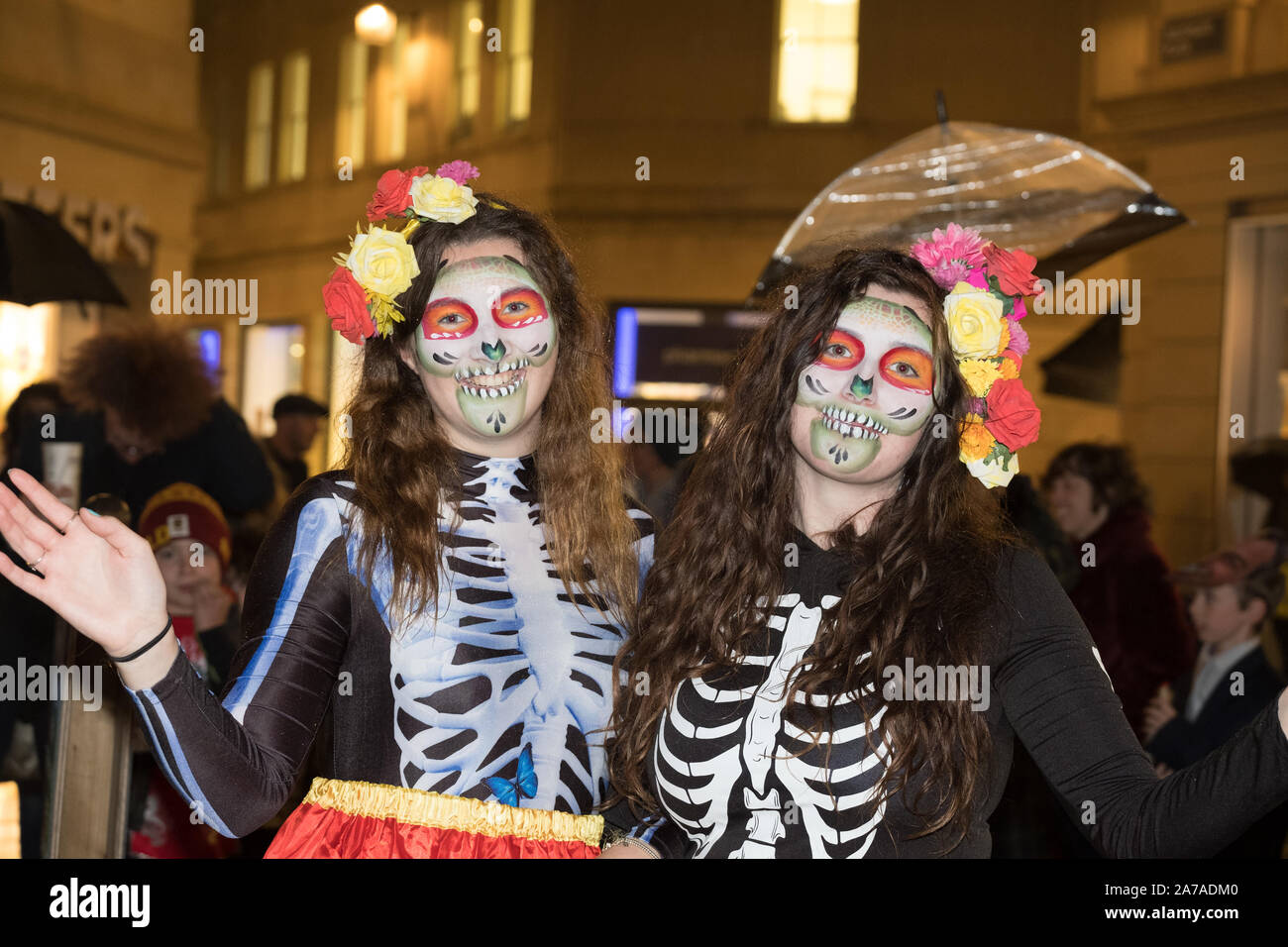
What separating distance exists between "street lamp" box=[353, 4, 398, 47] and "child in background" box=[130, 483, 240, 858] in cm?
716

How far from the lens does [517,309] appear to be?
2281 mm

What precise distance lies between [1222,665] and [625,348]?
19.8 ft

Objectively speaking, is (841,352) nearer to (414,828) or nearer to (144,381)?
(414,828)

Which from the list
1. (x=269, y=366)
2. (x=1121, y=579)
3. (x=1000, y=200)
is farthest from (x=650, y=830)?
(x=269, y=366)

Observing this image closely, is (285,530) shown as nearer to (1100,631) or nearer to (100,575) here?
(100,575)

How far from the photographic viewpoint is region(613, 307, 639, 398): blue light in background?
9.54 metres

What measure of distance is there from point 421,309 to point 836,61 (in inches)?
326

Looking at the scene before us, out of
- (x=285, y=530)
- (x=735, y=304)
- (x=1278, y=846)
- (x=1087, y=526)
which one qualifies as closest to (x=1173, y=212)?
(x=1087, y=526)

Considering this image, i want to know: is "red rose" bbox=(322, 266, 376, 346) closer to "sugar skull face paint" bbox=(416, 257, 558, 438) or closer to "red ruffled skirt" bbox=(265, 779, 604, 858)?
"sugar skull face paint" bbox=(416, 257, 558, 438)

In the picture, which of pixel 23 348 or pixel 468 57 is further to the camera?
pixel 468 57

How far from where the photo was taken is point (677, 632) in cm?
216

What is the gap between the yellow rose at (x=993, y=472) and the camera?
218 cm

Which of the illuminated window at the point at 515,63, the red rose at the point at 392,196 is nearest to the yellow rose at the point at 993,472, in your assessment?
the red rose at the point at 392,196

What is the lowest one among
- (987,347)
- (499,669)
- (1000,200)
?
(499,669)
